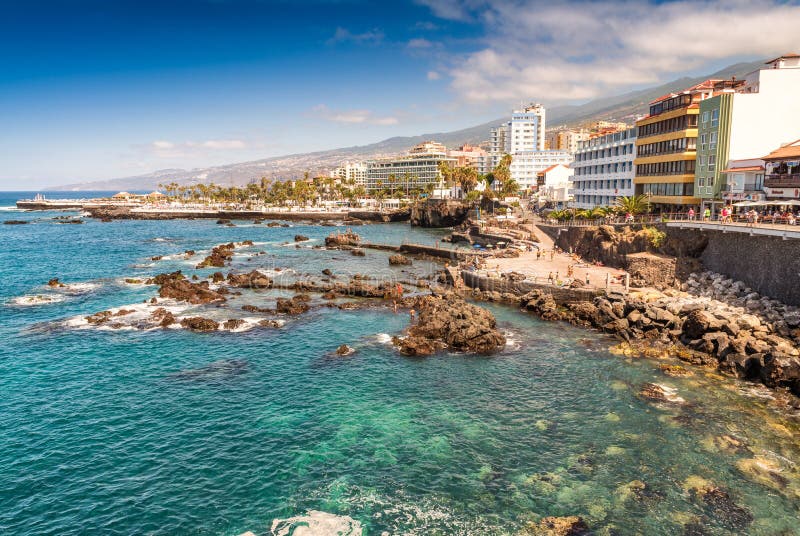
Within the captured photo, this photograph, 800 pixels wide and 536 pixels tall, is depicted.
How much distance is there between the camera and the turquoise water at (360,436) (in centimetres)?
2181

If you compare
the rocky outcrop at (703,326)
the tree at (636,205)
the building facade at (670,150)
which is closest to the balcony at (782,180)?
the building facade at (670,150)

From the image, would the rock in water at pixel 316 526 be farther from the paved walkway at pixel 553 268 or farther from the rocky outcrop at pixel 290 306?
the paved walkway at pixel 553 268

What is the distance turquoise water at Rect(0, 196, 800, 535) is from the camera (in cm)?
2181

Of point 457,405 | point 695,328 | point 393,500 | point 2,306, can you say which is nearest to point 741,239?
point 695,328

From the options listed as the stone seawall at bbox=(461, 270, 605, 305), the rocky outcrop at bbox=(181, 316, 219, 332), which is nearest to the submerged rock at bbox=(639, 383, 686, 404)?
the stone seawall at bbox=(461, 270, 605, 305)

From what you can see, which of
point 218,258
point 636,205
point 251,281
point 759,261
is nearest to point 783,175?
point 759,261

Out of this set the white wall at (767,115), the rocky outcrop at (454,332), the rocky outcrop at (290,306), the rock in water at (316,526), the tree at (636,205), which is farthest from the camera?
the tree at (636,205)

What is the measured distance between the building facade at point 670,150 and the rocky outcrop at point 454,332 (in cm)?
3856

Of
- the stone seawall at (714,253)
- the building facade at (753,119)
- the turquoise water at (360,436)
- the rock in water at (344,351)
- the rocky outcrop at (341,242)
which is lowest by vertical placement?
the turquoise water at (360,436)

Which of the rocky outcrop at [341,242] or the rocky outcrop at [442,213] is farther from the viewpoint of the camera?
the rocky outcrop at [442,213]

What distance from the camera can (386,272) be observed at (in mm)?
73938

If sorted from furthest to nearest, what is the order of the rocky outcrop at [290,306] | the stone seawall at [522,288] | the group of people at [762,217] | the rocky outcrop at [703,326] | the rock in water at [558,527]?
the rocky outcrop at [290,306], the stone seawall at [522,288], the group of people at [762,217], the rocky outcrop at [703,326], the rock in water at [558,527]

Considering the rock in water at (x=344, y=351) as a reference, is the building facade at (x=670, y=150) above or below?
above

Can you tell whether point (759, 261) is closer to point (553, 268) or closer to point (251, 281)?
point (553, 268)
